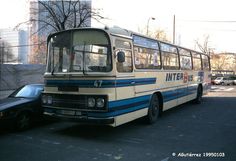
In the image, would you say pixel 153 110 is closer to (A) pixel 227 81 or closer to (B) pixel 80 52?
(B) pixel 80 52

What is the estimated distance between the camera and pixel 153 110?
9969 mm

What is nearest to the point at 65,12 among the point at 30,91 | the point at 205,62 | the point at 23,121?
the point at 205,62

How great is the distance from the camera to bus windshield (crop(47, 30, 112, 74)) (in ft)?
25.2

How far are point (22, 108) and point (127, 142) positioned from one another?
10.6ft

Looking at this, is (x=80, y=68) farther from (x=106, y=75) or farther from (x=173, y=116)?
(x=173, y=116)

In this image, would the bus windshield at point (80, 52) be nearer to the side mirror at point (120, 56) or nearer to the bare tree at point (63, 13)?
the side mirror at point (120, 56)

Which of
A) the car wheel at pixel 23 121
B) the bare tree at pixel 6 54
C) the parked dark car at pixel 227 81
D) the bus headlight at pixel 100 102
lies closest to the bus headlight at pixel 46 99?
the car wheel at pixel 23 121

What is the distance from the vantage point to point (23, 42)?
70.8 meters

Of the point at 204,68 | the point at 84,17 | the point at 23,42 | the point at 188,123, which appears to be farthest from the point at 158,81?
the point at 23,42

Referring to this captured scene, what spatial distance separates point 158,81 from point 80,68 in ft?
11.2

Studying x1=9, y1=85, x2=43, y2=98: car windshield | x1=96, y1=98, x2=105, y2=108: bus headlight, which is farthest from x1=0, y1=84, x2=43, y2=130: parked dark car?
x1=96, y1=98, x2=105, y2=108: bus headlight

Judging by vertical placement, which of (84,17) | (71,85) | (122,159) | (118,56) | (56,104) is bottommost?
(122,159)

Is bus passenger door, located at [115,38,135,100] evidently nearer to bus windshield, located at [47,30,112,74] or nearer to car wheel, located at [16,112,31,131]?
bus windshield, located at [47,30,112,74]

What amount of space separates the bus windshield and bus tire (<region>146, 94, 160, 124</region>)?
2.81m
